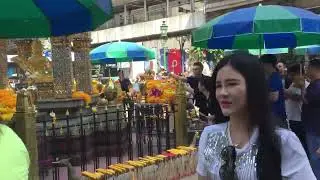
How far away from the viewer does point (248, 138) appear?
2.26m

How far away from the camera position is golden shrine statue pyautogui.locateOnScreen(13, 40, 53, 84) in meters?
9.79

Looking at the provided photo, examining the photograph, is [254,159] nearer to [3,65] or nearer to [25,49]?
[25,49]

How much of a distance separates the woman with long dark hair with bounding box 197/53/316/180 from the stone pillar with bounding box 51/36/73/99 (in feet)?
24.4

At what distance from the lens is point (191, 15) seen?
3350cm

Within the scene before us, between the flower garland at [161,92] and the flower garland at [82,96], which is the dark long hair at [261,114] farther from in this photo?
the flower garland at [161,92]

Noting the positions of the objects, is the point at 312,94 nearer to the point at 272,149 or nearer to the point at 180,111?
the point at 180,111

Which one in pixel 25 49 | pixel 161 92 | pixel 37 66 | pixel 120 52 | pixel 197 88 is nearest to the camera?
pixel 197 88

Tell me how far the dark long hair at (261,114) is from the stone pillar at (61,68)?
24.7 feet

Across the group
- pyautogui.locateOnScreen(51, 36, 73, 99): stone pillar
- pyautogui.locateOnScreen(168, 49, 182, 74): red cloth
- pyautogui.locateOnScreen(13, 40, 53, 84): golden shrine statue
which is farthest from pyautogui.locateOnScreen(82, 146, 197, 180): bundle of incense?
pyautogui.locateOnScreen(168, 49, 182, 74): red cloth

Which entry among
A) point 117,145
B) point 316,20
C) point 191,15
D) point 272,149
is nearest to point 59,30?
point 272,149

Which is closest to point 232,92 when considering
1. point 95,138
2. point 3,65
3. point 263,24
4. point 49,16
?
point 49,16

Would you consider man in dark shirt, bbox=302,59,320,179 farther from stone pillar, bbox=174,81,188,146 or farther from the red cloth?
the red cloth

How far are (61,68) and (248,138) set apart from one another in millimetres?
7764

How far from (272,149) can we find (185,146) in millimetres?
6415
